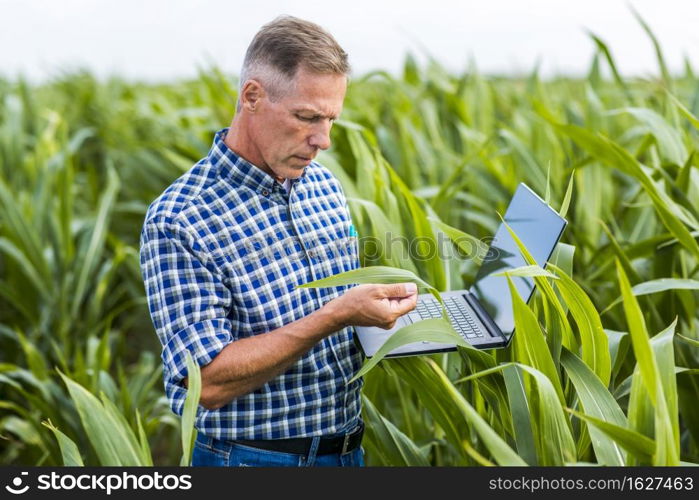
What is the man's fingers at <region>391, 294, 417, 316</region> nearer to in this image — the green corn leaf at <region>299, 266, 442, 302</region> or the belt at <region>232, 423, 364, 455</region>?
the green corn leaf at <region>299, 266, 442, 302</region>

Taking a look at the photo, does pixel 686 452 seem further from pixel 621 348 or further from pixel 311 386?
pixel 311 386

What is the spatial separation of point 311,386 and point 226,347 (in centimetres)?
16

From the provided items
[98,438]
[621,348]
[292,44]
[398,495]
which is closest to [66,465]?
[98,438]

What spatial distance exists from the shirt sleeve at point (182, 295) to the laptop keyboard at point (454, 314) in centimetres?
30

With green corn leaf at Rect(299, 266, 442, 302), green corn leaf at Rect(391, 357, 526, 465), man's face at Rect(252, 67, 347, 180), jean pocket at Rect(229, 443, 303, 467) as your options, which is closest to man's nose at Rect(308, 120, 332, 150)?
man's face at Rect(252, 67, 347, 180)

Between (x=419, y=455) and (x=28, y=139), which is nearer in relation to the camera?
(x=419, y=455)

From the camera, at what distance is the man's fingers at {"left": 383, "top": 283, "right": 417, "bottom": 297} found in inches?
35.5

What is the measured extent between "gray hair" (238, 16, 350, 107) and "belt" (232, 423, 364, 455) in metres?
0.45

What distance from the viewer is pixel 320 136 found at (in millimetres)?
960

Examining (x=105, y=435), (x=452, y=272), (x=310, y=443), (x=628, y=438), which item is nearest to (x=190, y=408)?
(x=105, y=435)

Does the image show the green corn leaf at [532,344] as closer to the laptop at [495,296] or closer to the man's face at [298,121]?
the laptop at [495,296]

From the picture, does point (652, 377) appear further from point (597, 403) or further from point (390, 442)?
point (390, 442)

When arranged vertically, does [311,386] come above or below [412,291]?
below

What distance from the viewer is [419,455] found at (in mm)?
1082
